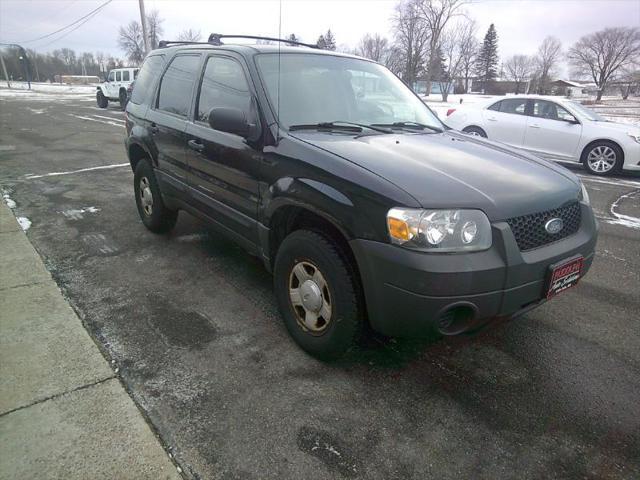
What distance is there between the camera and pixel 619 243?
4891mm

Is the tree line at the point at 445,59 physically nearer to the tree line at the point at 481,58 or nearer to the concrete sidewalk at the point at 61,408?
the tree line at the point at 481,58

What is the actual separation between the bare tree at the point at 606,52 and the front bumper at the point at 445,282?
77.6 m

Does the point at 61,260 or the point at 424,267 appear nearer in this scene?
the point at 424,267

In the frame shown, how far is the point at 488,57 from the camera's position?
82.4 metres

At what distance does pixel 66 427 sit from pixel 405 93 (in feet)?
11.1

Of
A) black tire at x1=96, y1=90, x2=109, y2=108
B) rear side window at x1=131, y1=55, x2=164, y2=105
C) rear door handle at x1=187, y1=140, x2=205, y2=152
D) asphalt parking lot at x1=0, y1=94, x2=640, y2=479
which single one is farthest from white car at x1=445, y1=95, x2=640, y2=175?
black tire at x1=96, y1=90, x2=109, y2=108

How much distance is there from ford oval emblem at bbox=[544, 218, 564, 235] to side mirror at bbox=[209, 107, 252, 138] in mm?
1850

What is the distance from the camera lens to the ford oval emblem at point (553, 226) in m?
2.36

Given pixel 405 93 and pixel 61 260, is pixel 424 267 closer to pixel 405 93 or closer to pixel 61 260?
pixel 405 93

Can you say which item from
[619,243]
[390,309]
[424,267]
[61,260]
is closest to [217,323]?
[390,309]

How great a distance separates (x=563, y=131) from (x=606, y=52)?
78.5 meters

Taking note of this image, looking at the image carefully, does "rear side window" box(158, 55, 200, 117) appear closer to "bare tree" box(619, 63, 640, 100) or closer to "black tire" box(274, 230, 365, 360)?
"black tire" box(274, 230, 365, 360)

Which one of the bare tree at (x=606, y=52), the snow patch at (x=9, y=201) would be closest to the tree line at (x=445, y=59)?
the bare tree at (x=606, y=52)

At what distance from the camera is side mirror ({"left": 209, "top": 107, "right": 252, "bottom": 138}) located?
272cm
